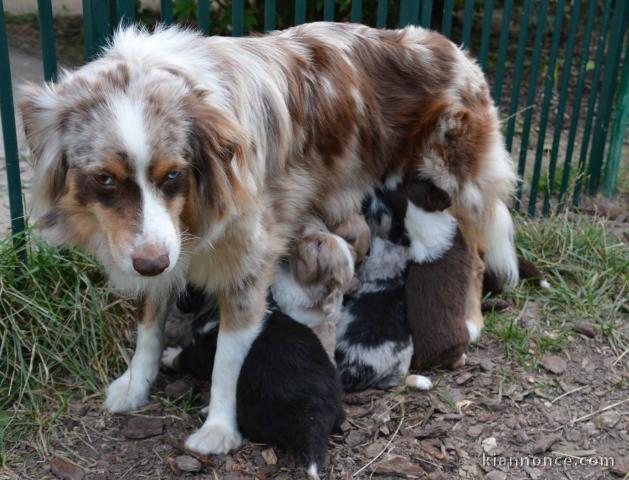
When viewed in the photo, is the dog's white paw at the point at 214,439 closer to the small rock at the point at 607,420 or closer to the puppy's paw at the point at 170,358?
the puppy's paw at the point at 170,358

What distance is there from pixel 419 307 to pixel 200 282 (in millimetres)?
1080

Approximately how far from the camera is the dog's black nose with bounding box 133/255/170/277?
280 centimetres

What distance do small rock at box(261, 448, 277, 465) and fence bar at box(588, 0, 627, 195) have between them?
12.3 feet

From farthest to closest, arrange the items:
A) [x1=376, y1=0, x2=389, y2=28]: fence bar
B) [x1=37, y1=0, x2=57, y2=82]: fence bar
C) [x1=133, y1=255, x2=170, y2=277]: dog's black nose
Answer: [x1=376, y1=0, x2=389, y2=28]: fence bar → [x1=37, y1=0, x2=57, y2=82]: fence bar → [x1=133, y1=255, x2=170, y2=277]: dog's black nose

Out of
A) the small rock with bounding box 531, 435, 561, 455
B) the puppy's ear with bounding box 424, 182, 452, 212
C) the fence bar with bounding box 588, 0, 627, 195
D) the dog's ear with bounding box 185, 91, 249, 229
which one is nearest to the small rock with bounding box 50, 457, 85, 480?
the dog's ear with bounding box 185, 91, 249, 229

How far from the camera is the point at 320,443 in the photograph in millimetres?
3127

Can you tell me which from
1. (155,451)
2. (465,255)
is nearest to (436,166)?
(465,255)

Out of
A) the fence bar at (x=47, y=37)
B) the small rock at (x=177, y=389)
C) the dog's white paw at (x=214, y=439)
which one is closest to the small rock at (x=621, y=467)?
the dog's white paw at (x=214, y=439)

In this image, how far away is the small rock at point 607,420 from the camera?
3670 millimetres

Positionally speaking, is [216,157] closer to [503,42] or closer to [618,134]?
[503,42]

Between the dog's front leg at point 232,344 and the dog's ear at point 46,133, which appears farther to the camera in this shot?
the dog's front leg at point 232,344

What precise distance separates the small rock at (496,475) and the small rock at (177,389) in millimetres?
1427

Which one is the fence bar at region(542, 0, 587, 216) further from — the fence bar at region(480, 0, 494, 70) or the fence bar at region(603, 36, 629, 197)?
the fence bar at region(480, 0, 494, 70)

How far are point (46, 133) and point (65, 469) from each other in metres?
1.39
